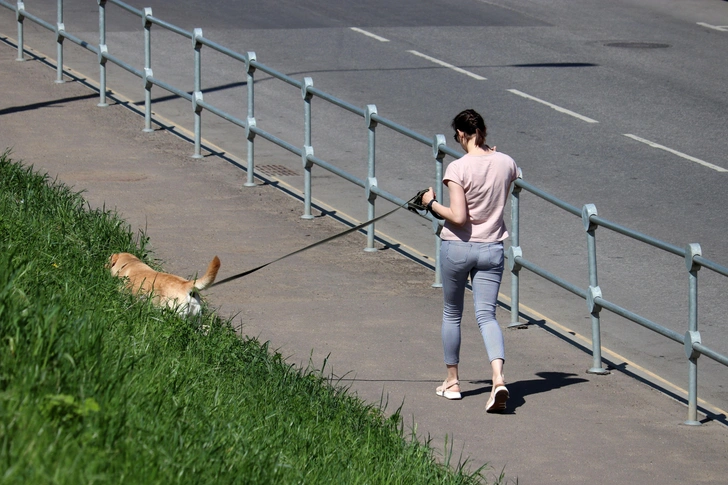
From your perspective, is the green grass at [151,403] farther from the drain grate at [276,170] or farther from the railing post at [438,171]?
the drain grate at [276,170]

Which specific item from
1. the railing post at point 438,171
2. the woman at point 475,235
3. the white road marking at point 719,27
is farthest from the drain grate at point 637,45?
the woman at point 475,235

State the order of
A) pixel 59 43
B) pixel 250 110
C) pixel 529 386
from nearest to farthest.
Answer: pixel 529 386 → pixel 250 110 → pixel 59 43

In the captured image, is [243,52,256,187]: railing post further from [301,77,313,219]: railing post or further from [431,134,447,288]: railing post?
[431,134,447,288]: railing post

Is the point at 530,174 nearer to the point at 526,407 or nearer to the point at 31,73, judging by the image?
the point at 526,407

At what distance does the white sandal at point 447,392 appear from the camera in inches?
256

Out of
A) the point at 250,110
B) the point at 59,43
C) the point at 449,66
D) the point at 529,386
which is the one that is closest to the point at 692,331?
the point at 529,386

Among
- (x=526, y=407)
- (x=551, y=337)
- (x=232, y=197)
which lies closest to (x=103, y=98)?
(x=232, y=197)

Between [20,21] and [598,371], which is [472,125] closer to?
[598,371]

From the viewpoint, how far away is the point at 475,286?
6.53 metres

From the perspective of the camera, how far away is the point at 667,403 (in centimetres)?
668

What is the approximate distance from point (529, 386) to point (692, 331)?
1.02 m

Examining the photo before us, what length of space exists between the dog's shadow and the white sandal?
4.7 inches

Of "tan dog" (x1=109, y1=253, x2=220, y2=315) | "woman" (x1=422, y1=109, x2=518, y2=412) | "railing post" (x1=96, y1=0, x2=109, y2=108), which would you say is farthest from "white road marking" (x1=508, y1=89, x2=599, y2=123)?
"tan dog" (x1=109, y1=253, x2=220, y2=315)

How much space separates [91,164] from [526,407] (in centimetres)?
606
